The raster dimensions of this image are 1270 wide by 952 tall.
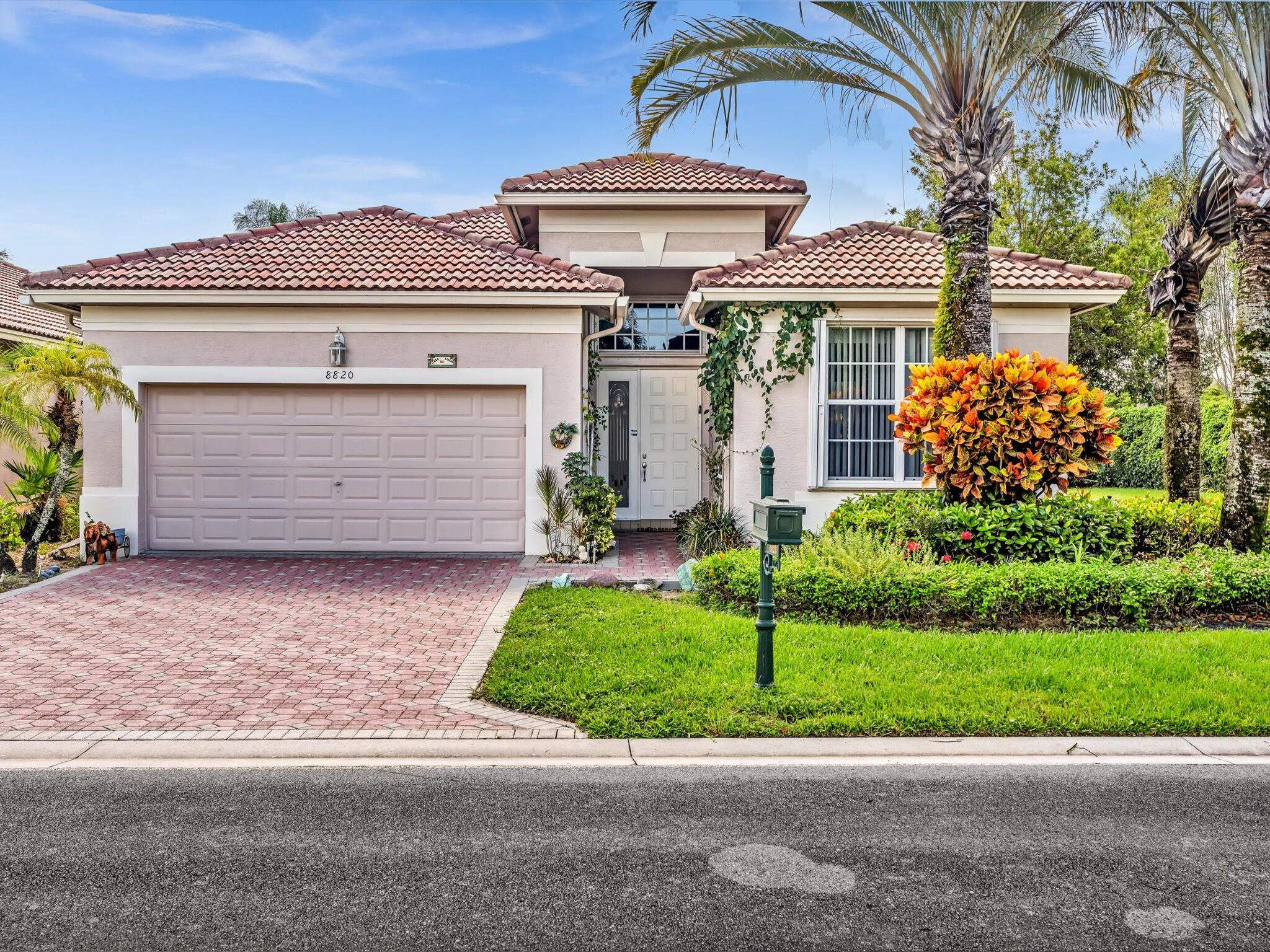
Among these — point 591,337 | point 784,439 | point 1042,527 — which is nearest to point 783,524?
point 1042,527

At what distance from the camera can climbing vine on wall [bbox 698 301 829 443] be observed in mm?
12312

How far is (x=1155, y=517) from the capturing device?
33.0 feet

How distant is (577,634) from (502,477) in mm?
4912

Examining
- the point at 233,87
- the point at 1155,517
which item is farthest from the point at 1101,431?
the point at 233,87

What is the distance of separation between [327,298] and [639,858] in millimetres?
9640

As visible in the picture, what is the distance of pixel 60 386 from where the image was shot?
1065 centimetres

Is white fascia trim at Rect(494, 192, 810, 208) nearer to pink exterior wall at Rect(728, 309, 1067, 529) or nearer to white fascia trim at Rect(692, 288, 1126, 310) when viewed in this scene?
white fascia trim at Rect(692, 288, 1126, 310)

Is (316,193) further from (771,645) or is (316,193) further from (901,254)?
(771,645)

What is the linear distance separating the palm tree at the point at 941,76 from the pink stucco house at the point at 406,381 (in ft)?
5.67

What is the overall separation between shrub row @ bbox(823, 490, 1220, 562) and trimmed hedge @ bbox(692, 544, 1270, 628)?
0.75m

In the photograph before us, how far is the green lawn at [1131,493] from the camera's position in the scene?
12.0 metres

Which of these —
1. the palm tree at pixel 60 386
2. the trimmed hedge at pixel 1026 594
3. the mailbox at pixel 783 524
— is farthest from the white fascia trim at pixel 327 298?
the mailbox at pixel 783 524

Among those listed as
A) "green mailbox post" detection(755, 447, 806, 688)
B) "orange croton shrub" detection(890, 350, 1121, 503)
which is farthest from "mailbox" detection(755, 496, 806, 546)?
"orange croton shrub" detection(890, 350, 1121, 503)

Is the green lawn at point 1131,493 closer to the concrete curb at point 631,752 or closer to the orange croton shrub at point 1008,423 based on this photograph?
the orange croton shrub at point 1008,423
